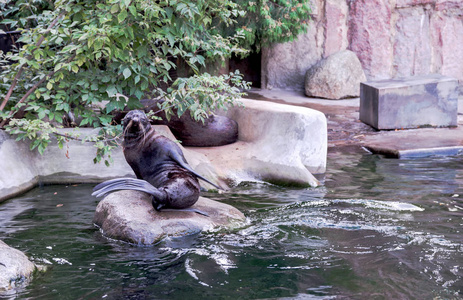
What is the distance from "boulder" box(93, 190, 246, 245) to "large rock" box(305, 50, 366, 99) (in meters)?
7.78

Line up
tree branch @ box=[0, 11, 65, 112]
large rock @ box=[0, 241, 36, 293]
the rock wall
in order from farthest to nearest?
the rock wall → tree branch @ box=[0, 11, 65, 112] → large rock @ box=[0, 241, 36, 293]

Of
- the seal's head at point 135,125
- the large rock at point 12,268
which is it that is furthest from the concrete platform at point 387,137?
the large rock at point 12,268

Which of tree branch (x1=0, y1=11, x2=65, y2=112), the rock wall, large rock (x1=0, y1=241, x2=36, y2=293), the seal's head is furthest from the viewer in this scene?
the rock wall

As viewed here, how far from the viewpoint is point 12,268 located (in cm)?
425

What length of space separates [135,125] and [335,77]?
803 cm

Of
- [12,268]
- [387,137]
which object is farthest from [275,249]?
[387,137]

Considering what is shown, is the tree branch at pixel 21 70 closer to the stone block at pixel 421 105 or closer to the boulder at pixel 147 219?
the boulder at pixel 147 219

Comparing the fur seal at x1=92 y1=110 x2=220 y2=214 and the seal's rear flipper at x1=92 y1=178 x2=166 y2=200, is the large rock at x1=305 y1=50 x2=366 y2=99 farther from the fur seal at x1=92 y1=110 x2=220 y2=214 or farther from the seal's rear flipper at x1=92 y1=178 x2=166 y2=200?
the seal's rear flipper at x1=92 y1=178 x2=166 y2=200

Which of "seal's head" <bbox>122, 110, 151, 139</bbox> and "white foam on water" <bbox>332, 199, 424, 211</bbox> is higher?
"seal's head" <bbox>122, 110, 151, 139</bbox>

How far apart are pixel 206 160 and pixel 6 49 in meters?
4.37

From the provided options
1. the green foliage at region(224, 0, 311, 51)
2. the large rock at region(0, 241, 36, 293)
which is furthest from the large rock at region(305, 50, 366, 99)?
the large rock at region(0, 241, 36, 293)

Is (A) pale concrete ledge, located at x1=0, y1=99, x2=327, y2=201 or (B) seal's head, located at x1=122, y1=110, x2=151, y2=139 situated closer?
(B) seal's head, located at x1=122, y1=110, x2=151, y2=139

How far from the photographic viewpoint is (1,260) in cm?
426

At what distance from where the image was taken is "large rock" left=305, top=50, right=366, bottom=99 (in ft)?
42.9
